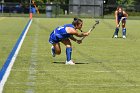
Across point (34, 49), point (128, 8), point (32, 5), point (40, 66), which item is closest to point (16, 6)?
point (32, 5)

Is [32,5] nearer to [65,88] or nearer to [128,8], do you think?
[128,8]

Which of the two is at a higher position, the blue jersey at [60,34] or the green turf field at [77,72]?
the blue jersey at [60,34]

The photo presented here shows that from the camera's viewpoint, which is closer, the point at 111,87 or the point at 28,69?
the point at 111,87

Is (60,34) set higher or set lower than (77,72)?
higher

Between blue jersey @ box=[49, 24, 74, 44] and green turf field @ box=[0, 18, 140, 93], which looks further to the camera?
blue jersey @ box=[49, 24, 74, 44]

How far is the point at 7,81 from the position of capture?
10.9 metres

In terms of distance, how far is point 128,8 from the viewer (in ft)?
226

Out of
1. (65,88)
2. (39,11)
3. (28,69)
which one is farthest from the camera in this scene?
(39,11)

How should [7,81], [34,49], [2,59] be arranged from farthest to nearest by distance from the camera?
1. [34,49]
2. [2,59]
3. [7,81]

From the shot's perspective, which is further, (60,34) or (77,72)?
(60,34)

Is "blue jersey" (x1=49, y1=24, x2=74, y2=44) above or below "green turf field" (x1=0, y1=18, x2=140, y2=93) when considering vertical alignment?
above

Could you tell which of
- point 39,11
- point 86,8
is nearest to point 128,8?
point 86,8

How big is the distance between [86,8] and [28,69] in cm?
5175

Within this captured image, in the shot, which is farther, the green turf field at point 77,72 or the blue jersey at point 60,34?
the blue jersey at point 60,34
